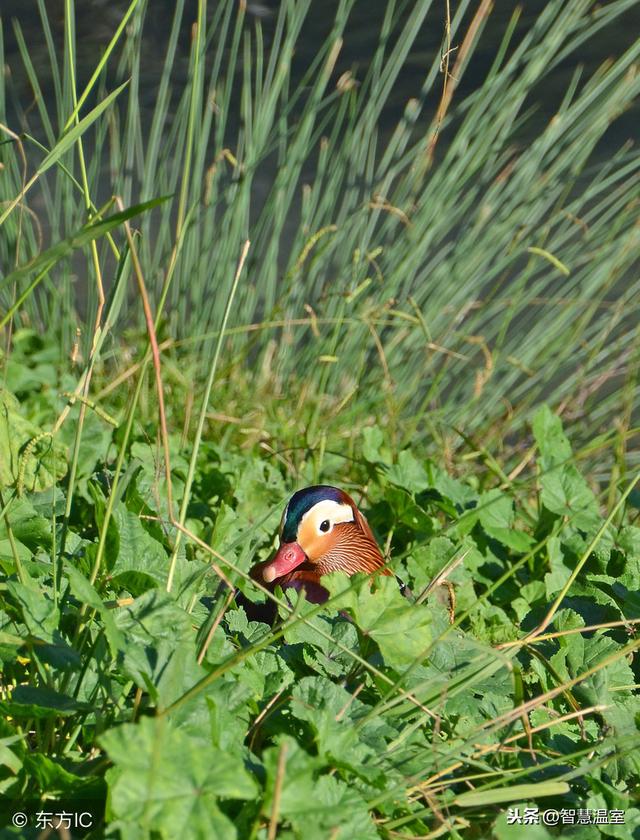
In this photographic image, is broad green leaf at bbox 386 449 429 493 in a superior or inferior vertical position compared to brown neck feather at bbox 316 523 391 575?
superior

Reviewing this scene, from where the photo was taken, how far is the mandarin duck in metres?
1.26

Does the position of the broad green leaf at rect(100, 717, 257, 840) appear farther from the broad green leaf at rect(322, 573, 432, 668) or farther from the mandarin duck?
the mandarin duck

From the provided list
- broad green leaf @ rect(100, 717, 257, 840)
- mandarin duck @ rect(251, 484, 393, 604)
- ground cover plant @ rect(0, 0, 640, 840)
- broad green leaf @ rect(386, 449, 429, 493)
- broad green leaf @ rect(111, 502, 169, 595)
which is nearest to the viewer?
broad green leaf @ rect(100, 717, 257, 840)

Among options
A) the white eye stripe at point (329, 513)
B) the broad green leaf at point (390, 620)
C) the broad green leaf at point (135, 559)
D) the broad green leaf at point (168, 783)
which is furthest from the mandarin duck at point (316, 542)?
the broad green leaf at point (168, 783)

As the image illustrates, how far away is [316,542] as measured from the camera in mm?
1294

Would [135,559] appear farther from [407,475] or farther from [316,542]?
[407,475]

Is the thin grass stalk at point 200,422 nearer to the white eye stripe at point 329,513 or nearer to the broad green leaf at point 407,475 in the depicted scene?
the white eye stripe at point 329,513

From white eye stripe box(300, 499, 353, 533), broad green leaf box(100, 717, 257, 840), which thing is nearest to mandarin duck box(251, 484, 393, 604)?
white eye stripe box(300, 499, 353, 533)

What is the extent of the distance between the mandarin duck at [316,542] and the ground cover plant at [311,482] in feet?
0.19

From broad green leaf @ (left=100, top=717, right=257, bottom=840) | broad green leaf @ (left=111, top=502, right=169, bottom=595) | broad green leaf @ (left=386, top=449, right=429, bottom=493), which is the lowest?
broad green leaf @ (left=100, top=717, right=257, bottom=840)

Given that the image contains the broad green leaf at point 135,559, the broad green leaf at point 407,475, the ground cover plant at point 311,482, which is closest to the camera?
the ground cover plant at point 311,482

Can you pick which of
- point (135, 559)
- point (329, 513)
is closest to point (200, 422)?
point (135, 559)

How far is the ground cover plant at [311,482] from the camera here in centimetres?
84

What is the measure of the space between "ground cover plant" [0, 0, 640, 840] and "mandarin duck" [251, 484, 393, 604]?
0.06 metres
